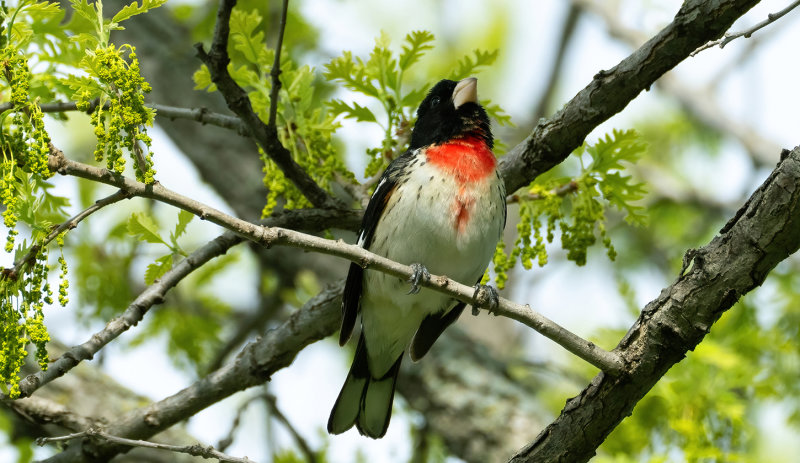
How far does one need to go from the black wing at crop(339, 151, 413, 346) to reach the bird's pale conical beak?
50 cm

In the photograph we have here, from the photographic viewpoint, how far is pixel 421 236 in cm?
411

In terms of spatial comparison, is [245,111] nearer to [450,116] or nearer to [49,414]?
[450,116]

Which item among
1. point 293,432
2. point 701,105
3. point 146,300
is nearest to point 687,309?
point 146,300

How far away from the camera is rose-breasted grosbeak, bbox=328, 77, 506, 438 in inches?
162

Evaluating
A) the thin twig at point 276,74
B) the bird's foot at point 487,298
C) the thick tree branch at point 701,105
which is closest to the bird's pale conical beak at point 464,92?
the thin twig at point 276,74

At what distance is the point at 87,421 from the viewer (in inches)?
170

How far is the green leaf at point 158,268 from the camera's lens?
368cm

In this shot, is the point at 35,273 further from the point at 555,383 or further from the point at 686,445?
the point at 555,383

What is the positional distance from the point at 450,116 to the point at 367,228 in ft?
2.82

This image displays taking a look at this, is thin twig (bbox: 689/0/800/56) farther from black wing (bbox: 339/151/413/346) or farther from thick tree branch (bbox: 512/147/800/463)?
black wing (bbox: 339/151/413/346)

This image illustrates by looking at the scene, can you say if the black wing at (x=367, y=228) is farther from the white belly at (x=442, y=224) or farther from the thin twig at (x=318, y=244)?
the thin twig at (x=318, y=244)

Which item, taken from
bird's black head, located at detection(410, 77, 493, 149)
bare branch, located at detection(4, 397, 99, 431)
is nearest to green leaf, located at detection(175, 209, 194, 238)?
bare branch, located at detection(4, 397, 99, 431)

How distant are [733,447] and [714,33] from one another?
2739 mm

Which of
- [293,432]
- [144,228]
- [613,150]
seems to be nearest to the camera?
[144,228]
